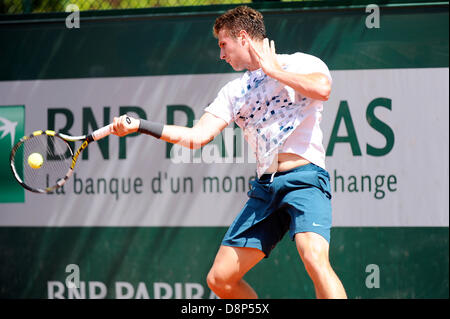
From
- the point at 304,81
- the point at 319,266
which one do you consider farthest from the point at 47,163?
the point at 319,266

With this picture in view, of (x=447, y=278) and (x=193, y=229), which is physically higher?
(x=193, y=229)

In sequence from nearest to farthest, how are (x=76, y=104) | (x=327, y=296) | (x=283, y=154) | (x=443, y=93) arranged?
(x=327, y=296), (x=283, y=154), (x=443, y=93), (x=76, y=104)

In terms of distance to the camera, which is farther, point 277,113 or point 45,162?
point 45,162

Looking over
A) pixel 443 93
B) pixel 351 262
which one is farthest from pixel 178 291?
pixel 443 93

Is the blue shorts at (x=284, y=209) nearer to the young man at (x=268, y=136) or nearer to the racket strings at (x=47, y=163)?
the young man at (x=268, y=136)

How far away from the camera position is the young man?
2.92 meters

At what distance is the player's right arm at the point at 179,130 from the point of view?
9.70 feet

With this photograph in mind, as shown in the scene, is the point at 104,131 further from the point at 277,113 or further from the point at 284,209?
the point at 284,209

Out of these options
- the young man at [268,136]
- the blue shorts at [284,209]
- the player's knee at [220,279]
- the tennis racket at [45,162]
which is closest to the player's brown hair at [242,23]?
the young man at [268,136]

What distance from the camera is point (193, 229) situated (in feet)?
14.5

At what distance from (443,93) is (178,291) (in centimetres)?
234

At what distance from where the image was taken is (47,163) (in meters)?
4.35

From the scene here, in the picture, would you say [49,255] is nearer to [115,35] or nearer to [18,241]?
[18,241]

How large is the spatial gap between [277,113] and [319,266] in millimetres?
787
